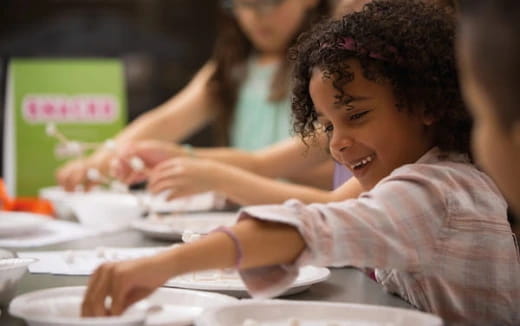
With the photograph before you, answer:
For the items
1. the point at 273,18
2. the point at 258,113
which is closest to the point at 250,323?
the point at 273,18

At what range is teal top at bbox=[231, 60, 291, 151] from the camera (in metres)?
2.62

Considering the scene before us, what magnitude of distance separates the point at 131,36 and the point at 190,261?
2.96 m

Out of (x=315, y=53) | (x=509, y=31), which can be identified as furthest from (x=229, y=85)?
(x=509, y=31)

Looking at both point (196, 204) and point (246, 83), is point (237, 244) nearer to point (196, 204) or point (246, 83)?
point (196, 204)

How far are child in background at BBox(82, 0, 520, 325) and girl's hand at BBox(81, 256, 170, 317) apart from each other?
0.07m

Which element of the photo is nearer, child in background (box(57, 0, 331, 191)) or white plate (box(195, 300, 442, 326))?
white plate (box(195, 300, 442, 326))

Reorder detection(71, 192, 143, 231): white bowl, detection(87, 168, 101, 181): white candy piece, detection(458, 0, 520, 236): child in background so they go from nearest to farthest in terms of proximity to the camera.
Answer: detection(458, 0, 520, 236): child in background → detection(71, 192, 143, 231): white bowl → detection(87, 168, 101, 181): white candy piece

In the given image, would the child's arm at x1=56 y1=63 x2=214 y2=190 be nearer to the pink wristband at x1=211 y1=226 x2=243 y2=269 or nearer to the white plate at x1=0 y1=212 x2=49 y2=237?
the white plate at x1=0 y1=212 x2=49 y2=237

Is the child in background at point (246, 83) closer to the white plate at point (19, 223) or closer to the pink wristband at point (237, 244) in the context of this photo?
the white plate at point (19, 223)

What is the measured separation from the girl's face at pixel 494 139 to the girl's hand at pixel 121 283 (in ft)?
1.14

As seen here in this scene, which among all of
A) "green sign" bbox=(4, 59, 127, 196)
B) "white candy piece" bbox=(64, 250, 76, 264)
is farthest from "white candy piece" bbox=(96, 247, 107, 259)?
"green sign" bbox=(4, 59, 127, 196)

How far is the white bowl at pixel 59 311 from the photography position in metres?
0.83

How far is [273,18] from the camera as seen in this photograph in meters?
2.43

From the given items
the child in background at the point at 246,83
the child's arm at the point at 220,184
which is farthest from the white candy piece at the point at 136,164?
the child in background at the point at 246,83
